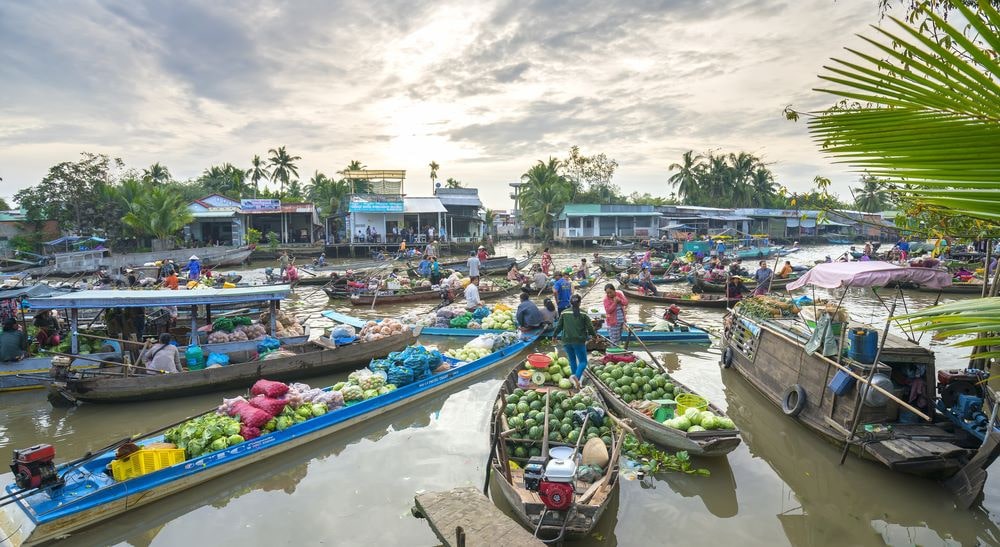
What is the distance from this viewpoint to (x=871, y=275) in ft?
27.2

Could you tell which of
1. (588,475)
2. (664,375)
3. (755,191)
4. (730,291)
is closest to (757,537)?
(588,475)

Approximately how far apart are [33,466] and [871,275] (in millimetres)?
10662

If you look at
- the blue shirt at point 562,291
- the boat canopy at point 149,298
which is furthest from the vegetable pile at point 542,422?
the blue shirt at point 562,291

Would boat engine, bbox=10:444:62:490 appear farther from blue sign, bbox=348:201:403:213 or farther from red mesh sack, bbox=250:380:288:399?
blue sign, bbox=348:201:403:213

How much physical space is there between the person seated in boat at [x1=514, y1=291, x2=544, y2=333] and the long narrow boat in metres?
5.15

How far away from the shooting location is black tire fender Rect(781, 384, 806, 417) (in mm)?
8273

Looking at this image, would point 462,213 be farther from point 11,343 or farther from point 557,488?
point 557,488

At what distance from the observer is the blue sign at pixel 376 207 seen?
127 feet

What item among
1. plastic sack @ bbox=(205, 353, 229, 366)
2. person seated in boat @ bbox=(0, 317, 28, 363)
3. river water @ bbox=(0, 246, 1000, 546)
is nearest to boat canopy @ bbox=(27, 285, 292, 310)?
person seated in boat @ bbox=(0, 317, 28, 363)

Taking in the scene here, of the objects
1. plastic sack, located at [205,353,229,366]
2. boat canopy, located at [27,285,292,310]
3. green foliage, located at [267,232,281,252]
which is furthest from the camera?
green foliage, located at [267,232,281,252]

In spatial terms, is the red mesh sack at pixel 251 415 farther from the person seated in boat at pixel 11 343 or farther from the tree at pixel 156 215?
the tree at pixel 156 215

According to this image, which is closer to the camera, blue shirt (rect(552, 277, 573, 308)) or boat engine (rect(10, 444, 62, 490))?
boat engine (rect(10, 444, 62, 490))

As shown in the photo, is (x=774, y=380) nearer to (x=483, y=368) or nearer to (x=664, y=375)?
(x=664, y=375)

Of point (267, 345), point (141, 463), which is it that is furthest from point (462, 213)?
point (141, 463)
